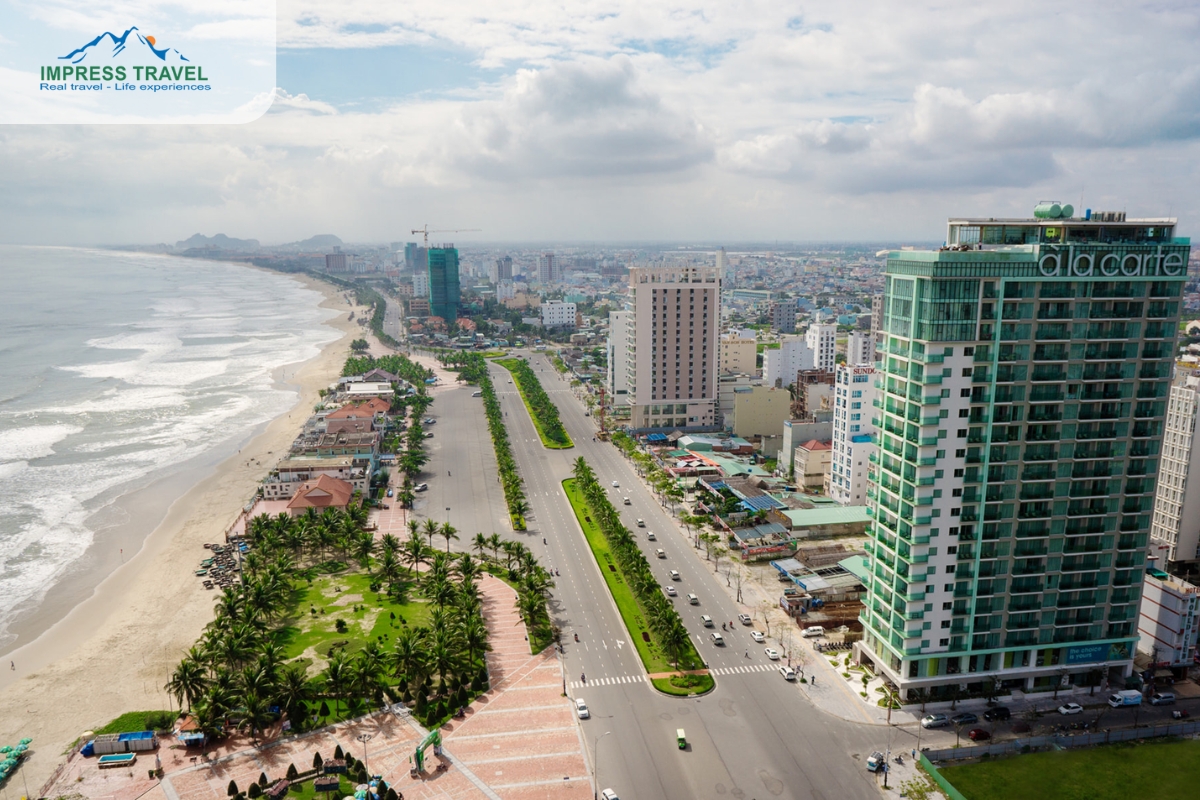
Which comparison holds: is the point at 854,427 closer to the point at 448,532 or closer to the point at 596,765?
the point at 448,532

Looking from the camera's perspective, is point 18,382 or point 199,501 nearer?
point 199,501

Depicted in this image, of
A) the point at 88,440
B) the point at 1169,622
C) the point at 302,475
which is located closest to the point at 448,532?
the point at 302,475

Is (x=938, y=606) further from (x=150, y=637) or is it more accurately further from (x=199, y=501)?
(x=199, y=501)

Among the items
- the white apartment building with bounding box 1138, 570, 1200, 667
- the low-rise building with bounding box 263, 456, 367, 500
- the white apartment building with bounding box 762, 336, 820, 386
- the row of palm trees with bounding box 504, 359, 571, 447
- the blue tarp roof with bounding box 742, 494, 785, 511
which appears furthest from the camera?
the white apartment building with bounding box 762, 336, 820, 386

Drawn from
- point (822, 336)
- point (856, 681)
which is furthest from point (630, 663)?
point (822, 336)

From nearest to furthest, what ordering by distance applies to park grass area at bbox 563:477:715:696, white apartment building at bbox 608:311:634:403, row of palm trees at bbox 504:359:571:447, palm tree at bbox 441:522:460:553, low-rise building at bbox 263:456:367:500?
park grass area at bbox 563:477:715:696
palm tree at bbox 441:522:460:553
low-rise building at bbox 263:456:367:500
row of palm trees at bbox 504:359:571:447
white apartment building at bbox 608:311:634:403

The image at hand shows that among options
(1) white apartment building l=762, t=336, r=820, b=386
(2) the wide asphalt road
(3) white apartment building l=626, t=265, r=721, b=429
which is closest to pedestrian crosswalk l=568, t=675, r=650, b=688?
(2) the wide asphalt road

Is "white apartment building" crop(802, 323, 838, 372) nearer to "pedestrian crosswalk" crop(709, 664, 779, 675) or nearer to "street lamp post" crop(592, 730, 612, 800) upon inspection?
"pedestrian crosswalk" crop(709, 664, 779, 675)
